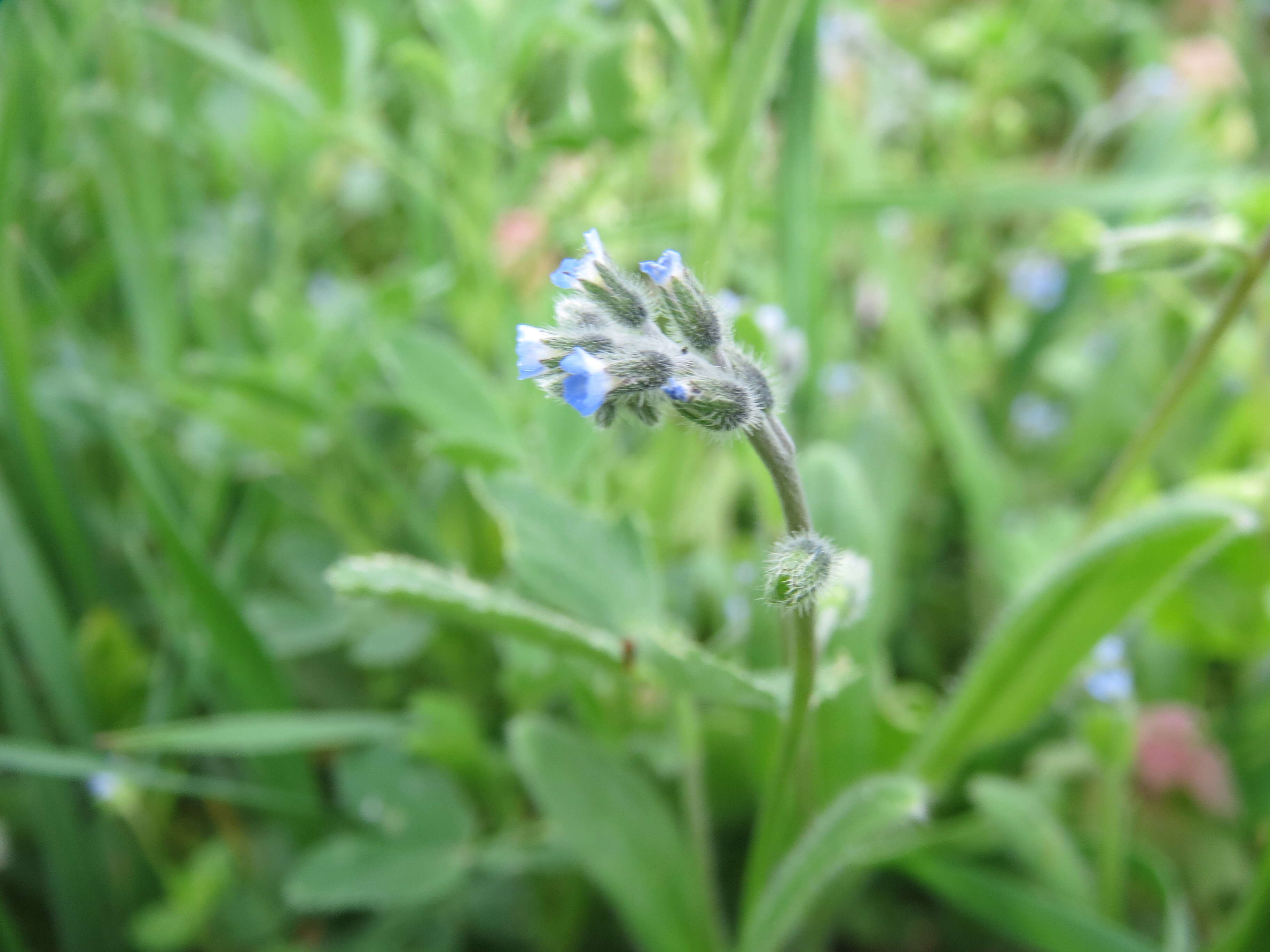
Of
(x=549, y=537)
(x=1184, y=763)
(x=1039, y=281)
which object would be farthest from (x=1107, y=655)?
(x=1039, y=281)

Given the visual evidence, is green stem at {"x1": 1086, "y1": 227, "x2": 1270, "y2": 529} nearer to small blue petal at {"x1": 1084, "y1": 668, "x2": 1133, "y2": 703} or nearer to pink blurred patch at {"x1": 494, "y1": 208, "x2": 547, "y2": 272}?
small blue petal at {"x1": 1084, "y1": 668, "x2": 1133, "y2": 703}

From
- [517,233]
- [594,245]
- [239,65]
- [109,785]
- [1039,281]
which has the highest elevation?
[1039,281]

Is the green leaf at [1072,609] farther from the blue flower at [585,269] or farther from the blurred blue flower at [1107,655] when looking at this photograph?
the blue flower at [585,269]

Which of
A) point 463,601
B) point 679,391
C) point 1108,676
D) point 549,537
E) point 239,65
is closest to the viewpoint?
point 679,391

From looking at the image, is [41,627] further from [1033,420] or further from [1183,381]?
[1033,420]

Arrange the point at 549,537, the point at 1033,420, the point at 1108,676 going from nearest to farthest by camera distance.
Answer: the point at 549,537 < the point at 1108,676 < the point at 1033,420

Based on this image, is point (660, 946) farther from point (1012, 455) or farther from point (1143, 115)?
point (1143, 115)

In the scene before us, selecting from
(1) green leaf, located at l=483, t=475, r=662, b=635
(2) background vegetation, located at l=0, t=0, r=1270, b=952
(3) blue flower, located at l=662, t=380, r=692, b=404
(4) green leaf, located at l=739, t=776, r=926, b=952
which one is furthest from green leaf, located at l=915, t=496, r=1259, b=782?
(3) blue flower, located at l=662, t=380, r=692, b=404
